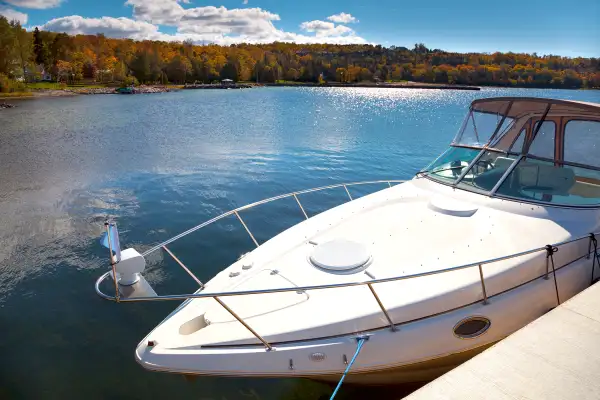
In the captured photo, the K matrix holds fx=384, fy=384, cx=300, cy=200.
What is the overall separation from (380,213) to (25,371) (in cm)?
562

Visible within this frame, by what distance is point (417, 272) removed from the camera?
4445 millimetres

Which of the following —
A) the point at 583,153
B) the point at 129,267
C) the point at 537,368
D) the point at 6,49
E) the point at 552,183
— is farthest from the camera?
the point at 6,49

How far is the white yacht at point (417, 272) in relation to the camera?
377 centimetres

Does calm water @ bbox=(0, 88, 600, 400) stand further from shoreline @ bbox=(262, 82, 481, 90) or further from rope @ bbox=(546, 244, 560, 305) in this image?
shoreline @ bbox=(262, 82, 481, 90)

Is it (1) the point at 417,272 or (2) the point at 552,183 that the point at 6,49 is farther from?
(2) the point at 552,183

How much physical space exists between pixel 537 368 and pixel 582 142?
170 inches

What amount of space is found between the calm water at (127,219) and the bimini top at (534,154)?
144 inches

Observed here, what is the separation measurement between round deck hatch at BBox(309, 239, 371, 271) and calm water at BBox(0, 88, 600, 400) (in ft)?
5.23

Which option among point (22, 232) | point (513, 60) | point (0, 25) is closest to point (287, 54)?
point (513, 60)

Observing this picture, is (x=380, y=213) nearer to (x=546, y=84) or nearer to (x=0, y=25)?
(x=0, y=25)

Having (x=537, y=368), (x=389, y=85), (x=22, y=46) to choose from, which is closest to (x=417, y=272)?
(x=537, y=368)

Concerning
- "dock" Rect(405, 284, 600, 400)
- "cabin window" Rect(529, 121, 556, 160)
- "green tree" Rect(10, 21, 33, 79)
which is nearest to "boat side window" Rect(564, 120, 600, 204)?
"cabin window" Rect(529, 121, 556, 160)

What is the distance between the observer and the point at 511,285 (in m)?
4.50

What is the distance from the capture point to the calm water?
532 cm
